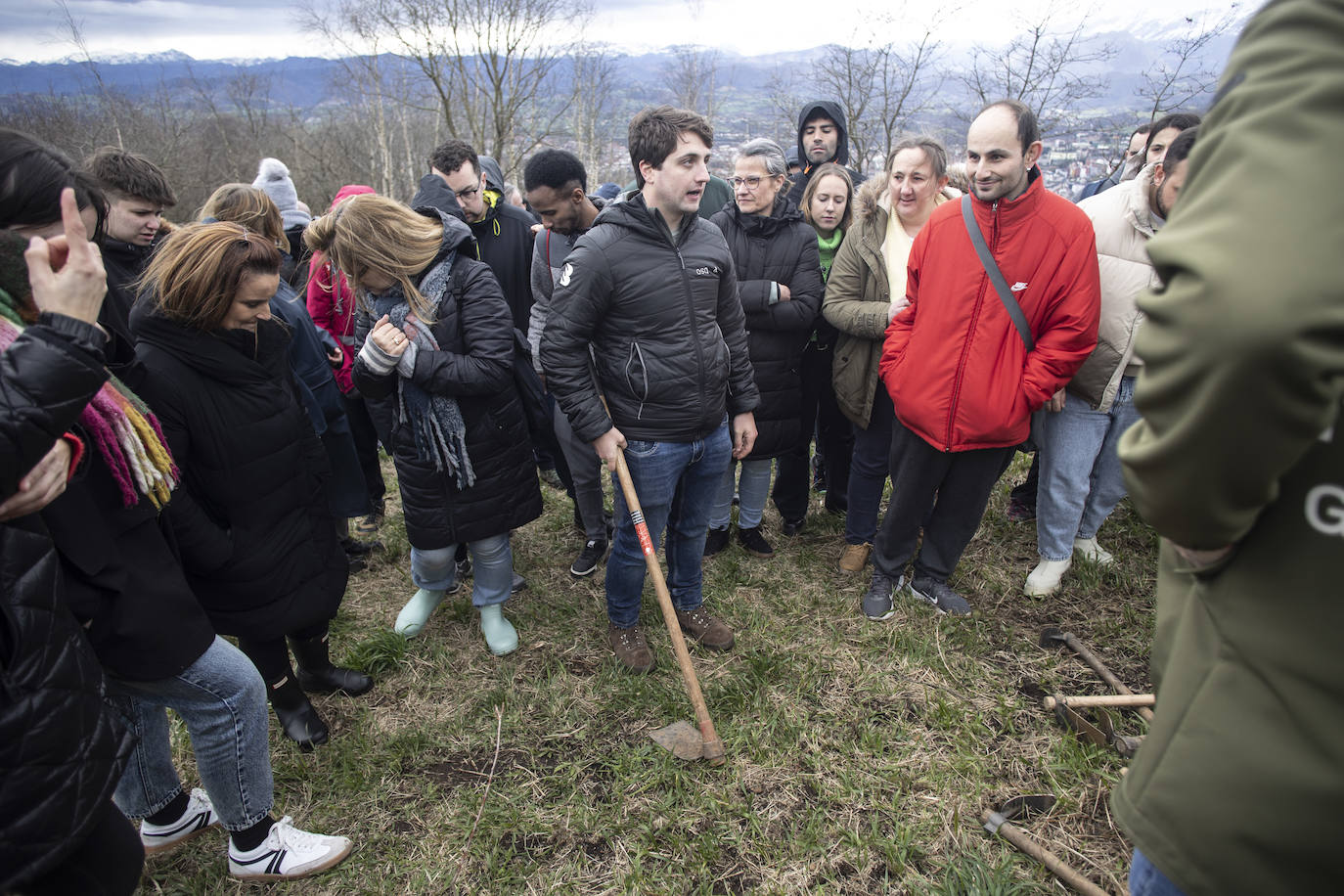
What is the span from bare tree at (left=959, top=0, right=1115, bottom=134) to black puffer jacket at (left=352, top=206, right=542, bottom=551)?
680 cm

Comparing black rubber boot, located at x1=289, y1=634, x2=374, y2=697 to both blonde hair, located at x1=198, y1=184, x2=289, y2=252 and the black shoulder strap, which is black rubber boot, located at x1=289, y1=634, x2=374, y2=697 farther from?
the black shoulder strap

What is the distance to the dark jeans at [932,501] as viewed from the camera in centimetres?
329

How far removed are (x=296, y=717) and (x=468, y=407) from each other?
145 cm

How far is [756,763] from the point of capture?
2672 mm

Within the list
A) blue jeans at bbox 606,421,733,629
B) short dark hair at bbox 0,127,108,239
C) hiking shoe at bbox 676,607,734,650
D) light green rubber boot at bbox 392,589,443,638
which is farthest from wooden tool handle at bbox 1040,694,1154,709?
short dark hair at bbox 0,127,108,239

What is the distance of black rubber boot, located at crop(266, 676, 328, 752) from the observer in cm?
278

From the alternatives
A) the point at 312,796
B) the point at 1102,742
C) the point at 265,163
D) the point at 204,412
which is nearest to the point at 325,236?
the point at 204,412

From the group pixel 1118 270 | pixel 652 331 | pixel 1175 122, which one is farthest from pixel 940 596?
pixel 1175 122

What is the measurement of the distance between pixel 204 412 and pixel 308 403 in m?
0.97

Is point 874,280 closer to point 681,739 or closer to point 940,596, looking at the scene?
point 940,596

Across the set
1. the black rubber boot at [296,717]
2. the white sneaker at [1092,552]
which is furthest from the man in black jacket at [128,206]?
the white sneaker at [1092,552]

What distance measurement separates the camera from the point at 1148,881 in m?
1.19

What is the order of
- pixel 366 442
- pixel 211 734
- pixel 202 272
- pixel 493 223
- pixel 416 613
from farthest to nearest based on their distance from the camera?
1. pixel 366 442
2. pixel 493 223
3. pixel 416 613
4. pixel 202 272
5. pixel 211 734

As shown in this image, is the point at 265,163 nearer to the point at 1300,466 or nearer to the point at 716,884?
the point at 716,884
